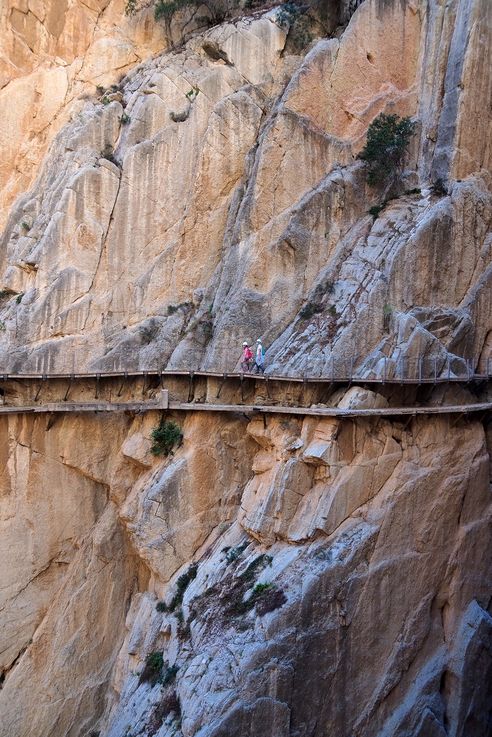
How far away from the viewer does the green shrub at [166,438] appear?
1964 centimetres

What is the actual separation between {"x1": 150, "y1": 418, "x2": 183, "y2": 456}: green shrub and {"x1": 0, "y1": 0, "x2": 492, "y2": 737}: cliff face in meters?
0.30

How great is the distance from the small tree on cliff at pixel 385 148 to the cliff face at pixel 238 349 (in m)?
0.57

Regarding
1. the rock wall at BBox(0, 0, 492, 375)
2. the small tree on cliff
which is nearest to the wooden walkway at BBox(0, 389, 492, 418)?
the rock wall at BBox(0, 0, 492, 375)

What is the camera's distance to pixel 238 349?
67.4ft

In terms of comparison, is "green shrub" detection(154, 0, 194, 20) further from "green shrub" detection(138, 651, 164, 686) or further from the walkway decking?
"green shrub" detection(138, 651, 164, 686)

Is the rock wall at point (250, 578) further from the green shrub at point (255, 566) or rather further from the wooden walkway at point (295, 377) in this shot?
the wooden walkway at point (295, 377)

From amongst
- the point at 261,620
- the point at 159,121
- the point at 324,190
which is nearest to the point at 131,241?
the point at 159,121

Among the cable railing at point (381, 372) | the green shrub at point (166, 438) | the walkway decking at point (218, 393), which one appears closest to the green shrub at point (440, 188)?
the cable railing at point (381, 372)

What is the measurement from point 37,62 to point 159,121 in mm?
7189

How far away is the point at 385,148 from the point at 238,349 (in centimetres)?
775

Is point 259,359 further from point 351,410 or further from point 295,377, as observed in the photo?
point 351,410

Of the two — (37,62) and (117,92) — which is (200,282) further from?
(37,62)

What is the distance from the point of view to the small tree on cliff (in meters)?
21.6

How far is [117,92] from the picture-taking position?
2608 centimetres
